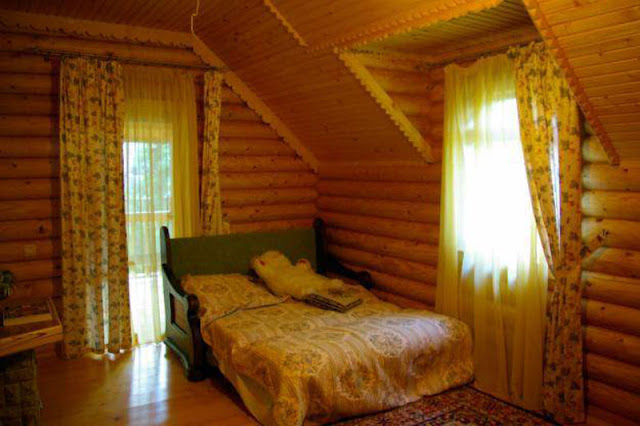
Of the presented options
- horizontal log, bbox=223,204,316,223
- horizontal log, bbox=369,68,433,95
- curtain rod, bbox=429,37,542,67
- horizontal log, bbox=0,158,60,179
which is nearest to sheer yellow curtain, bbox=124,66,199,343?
horizontal log, bbox=223,204,316,223

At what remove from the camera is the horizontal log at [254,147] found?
566 cm

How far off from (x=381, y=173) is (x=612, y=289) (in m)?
2.35

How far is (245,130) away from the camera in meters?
5.77

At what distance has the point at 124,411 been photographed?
12.8ft

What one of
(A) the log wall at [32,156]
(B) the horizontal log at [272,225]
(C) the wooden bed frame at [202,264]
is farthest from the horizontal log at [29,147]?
(B) the horizontal log at [272,225]

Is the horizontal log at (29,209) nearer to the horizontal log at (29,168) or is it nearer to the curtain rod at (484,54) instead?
the horizontal log at (29,168)

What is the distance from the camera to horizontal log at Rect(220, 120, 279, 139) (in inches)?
222

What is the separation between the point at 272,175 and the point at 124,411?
9.30 feet

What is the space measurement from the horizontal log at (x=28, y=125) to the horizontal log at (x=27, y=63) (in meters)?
0.38

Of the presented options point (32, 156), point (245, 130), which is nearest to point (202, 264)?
point (245, 130)

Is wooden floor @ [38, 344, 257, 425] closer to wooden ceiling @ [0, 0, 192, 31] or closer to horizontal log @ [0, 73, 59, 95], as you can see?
horizontal log @ [0, 73, 59, 95]

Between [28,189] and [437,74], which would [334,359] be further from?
[28,189]

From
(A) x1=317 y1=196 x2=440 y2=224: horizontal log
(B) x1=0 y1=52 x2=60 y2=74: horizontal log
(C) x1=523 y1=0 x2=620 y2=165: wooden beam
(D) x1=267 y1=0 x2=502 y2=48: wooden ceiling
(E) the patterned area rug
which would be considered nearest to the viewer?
(C) x1=523 y1=0 x2=620 y2=165: wooden beam

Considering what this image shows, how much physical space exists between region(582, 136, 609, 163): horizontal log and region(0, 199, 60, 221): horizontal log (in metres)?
4.17
